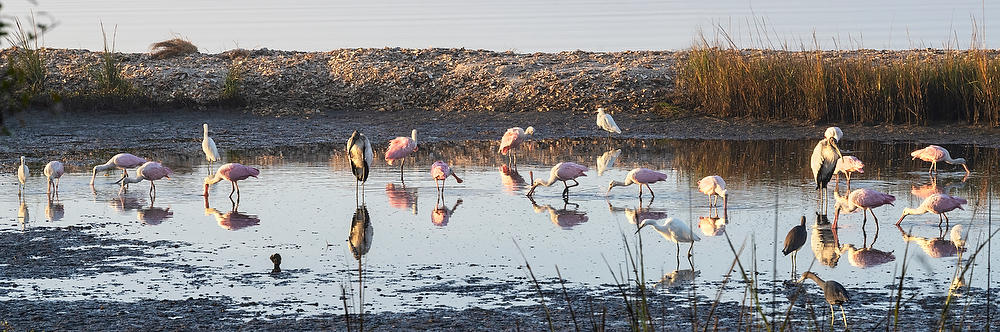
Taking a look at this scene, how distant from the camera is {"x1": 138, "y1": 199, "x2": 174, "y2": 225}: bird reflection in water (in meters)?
9.98

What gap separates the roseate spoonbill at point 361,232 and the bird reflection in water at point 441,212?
1.86 ft

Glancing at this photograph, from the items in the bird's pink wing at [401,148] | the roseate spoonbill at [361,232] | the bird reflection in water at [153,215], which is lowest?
the roseate spoonbill at [361,232]

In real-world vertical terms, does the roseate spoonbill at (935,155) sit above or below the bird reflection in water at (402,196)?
above

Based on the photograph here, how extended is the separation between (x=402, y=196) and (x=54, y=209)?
10.5ft

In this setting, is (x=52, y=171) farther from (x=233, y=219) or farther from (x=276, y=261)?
(x=276, y=261)

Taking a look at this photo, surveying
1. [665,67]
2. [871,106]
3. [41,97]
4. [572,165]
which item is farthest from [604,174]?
[41,97]

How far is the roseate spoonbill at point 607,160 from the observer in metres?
13.2

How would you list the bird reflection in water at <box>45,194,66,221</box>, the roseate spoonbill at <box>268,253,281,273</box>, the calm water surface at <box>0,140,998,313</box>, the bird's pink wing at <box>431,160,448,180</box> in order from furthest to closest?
1. the bird's pink wing at <box>431,160,448,180</box>
2. the bird reflection in water at <box>45,194,66,221</box>
3. the roseate spoonbill at <box>268,253,281,273</box>
4. the calm water surface at <box>0,140,998,313</box>

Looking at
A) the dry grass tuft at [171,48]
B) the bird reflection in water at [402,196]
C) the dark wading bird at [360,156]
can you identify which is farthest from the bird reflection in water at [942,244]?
the dry grass tuft at [171,48]

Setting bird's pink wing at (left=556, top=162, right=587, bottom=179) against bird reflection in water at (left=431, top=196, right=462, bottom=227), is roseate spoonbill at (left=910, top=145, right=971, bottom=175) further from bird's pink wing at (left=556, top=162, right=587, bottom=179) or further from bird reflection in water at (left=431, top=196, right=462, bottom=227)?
bird reflection in water at (left=431, top=196, right=462, bottom=227)

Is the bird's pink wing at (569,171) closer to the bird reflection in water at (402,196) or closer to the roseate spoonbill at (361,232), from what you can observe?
the bird reflection in water at (402,196)

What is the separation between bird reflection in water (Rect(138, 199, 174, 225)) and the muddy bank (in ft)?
→ 13.3

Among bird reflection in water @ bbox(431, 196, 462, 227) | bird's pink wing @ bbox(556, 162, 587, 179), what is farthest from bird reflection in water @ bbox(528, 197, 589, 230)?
bird reflection in water @ bbox(431, 196, 462, 227)

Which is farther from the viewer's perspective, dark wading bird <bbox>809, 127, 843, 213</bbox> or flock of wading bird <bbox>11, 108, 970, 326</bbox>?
dark wading bird <bbox>809, 127, 843, 213</bbox>
